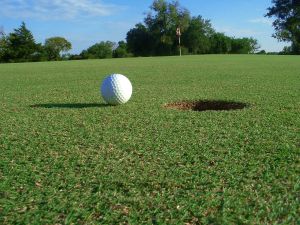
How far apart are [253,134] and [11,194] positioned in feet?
7.73

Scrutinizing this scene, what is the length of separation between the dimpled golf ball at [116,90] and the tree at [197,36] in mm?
61440

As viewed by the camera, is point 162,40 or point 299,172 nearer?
point 299,172

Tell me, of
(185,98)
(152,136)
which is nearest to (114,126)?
(152,136)

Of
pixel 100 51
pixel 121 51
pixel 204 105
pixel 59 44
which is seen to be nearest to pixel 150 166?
pixel 204 105

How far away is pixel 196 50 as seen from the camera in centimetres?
6631

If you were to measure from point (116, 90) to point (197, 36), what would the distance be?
63236mm

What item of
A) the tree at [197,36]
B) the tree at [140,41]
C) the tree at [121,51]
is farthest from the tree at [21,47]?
the tree at [197,36]

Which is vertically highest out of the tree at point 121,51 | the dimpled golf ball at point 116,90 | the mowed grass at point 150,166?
the tree at point 121,51

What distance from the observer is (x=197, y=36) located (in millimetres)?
67125

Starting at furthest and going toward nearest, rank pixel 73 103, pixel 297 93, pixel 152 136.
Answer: pixel 297 93 < pixel 73 103 < pixel 152 136

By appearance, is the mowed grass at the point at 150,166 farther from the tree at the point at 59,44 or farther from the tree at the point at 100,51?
the tree at the point at 59,44

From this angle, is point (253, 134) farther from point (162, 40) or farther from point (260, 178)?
point (162, 40)

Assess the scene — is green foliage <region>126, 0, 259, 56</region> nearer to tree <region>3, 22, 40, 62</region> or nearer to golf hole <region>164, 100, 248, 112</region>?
tree <region>3, 22, 40, 62</region>

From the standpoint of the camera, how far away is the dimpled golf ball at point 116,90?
5.73 meters
